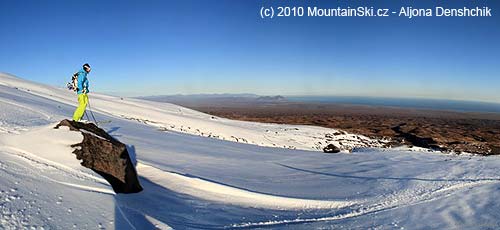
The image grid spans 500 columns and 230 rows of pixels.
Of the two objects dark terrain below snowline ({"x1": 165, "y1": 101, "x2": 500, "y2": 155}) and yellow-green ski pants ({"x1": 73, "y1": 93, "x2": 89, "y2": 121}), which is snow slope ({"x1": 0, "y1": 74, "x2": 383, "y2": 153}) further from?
yellow-green ski pants ({"x1": 73, "y1": 93, "x2": 89, "y2": 121})

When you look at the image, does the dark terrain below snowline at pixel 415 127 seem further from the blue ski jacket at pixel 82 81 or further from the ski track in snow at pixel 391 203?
the blue ski jacket at pixel 82 81

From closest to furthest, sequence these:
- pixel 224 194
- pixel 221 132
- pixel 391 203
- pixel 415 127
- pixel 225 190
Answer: pixel 391 203
pixel 224 194
pixel 225 190
pixel 221 132
pixel 415 127

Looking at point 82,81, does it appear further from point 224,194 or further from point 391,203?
point 391,203

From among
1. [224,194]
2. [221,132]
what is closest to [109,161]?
[224,194]

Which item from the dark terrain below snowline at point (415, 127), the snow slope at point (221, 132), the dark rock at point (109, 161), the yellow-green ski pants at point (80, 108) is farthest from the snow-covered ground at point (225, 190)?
the dark terrain below snowline at point (415, 127)

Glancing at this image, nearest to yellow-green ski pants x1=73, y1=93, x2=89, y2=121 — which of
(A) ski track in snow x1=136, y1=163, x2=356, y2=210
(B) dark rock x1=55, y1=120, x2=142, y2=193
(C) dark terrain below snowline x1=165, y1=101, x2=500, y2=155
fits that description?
(B) dark rock x1=55, y1=120, x2=142, y2=193

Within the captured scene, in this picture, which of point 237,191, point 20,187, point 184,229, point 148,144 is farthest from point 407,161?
point 20,187
